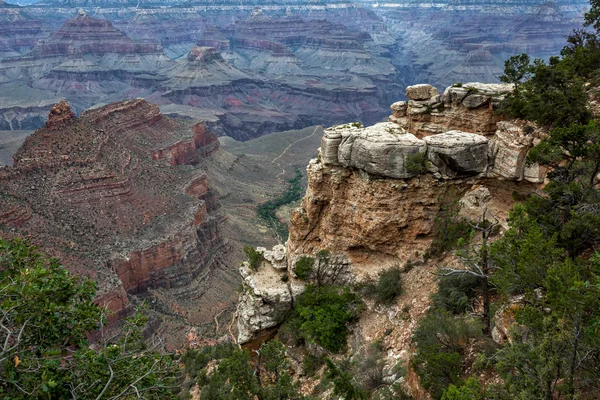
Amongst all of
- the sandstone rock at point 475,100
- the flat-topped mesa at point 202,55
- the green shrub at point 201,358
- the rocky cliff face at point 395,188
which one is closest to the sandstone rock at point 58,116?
the green shrub at point 201,358

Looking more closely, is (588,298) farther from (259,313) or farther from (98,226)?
(98,226)

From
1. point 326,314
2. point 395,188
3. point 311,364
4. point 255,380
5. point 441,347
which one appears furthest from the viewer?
point 326,314

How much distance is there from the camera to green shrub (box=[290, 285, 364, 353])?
2253 centimetres

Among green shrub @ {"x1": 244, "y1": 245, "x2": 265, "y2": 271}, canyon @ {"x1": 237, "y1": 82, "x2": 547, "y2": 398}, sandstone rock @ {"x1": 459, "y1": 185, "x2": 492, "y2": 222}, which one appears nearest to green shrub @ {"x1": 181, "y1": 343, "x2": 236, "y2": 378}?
canyon @ {"x1": 237, "y1": 82, "x2": 547, "y2": 398}

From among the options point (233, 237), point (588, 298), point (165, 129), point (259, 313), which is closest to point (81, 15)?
point (165, 129)

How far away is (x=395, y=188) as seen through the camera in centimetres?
2281

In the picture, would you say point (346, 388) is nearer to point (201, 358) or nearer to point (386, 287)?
point (386, 287)

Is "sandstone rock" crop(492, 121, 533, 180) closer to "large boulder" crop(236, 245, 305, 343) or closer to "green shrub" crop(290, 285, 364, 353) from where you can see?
"green shrub" crop(290, 285, 364, 353)

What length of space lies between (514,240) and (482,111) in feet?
39.4

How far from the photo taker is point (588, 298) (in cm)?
1170

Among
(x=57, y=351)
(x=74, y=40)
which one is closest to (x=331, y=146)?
(x=57, y=351)

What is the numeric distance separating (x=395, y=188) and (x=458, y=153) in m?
3.37

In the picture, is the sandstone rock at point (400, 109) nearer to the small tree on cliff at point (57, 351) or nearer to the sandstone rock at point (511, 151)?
the sandstone rock at point (511, 151)

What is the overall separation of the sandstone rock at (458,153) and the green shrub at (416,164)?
1.56ft
